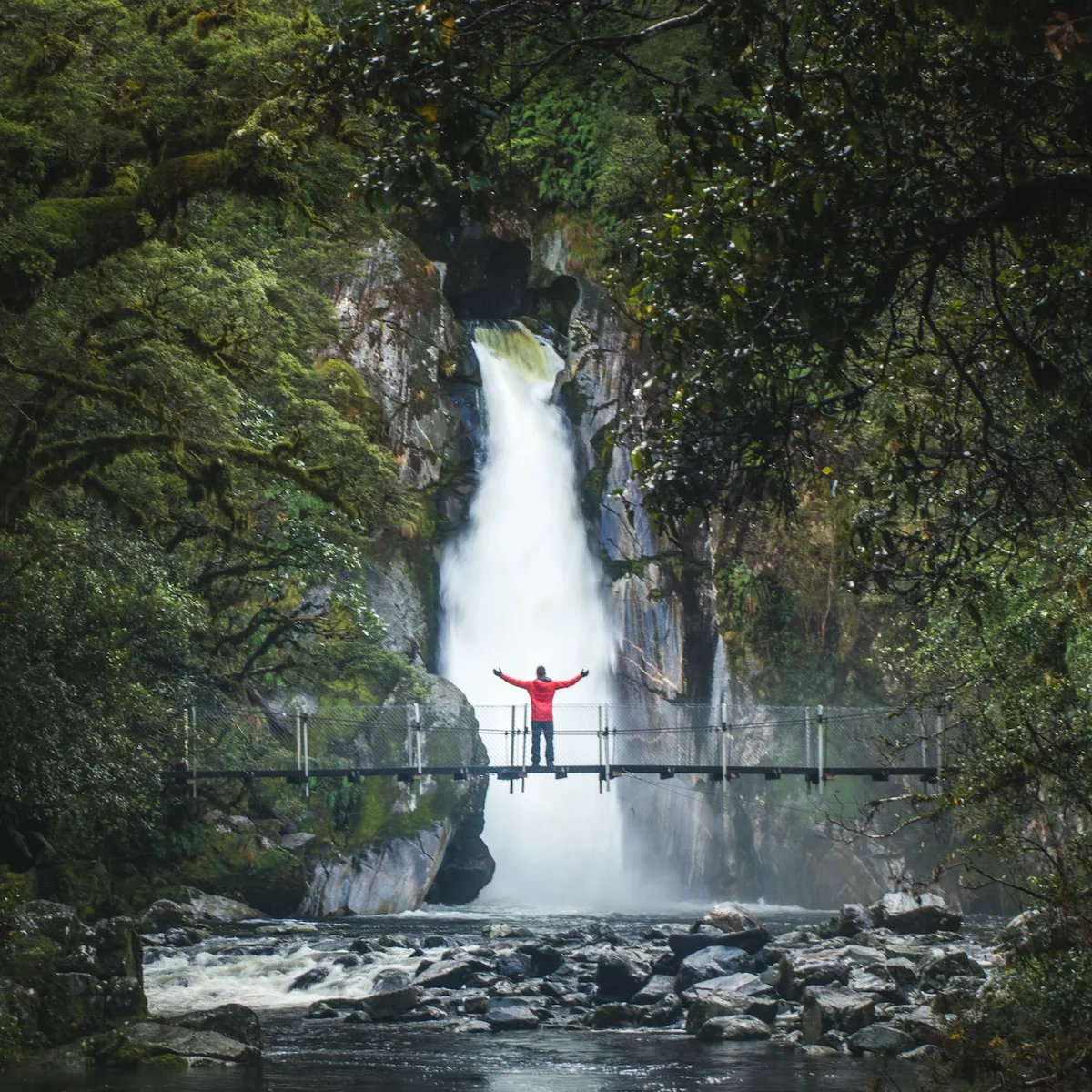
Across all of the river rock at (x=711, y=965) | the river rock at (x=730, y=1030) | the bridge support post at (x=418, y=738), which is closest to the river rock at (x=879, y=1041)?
the river rock at (x=730, y=1030)

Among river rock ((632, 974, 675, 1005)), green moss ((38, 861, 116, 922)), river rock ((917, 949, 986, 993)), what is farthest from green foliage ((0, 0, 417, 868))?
river rock ((917, 949, 986, 993))

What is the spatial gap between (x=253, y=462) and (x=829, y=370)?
10.5 metres

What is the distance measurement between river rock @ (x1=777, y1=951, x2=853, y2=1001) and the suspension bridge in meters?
2.62

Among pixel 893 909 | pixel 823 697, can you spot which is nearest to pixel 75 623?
pixel 893 909

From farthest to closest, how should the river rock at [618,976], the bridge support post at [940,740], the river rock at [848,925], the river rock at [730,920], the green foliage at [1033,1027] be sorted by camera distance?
1. the river rock at [848,925]
2. the river rock at [730,920]
3. the river rock at [618,976]
4. the bridge support post at [940,740]
5. the green foliage at [1033,1027]

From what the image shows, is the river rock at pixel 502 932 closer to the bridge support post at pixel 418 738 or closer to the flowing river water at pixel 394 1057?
the bridge support post at pixel 418 738

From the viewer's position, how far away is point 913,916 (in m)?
17.5

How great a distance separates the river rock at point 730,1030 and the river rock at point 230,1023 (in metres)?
3.50

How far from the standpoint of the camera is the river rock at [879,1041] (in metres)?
10.8

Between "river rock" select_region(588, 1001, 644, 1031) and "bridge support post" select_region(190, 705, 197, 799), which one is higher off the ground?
"bridge support post" select_region(190, 705, 197, 799)

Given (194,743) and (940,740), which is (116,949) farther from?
(940,740)

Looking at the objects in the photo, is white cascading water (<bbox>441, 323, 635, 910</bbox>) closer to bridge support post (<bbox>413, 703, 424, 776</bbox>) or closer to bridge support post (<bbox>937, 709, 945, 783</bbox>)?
bridge support post (<bbox>413, 703, 424, 776</bbox>)

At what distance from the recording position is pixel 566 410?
29.8 m

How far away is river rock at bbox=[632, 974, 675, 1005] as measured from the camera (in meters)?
13.3
